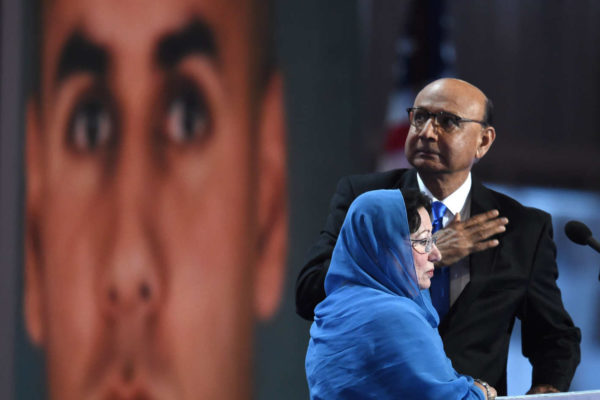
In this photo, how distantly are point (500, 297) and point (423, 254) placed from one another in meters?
0.38

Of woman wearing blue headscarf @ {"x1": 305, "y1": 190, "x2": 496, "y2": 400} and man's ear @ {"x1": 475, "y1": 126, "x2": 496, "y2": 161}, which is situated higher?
man's ear @ {"x1": 475, "y1": 126, "x2": 496, "y2": 161}

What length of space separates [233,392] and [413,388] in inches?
121

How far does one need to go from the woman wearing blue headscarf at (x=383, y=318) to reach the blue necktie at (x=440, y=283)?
23cm

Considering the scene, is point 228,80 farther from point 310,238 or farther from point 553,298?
point 553,298

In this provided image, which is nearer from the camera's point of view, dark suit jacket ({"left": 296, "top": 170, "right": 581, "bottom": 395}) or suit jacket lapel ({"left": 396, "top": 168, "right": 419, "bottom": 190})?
dark suit jacket ({"left": 296, "top": 170, "right": 581, "bottom": 395})

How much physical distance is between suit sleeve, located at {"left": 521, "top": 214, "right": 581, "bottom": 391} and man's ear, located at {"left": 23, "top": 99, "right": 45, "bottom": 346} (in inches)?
115

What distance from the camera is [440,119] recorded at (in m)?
2.12

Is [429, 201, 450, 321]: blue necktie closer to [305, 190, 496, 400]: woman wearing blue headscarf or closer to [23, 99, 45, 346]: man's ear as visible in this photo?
[305, 190, 496, 400]: woman wearing blue headscarf

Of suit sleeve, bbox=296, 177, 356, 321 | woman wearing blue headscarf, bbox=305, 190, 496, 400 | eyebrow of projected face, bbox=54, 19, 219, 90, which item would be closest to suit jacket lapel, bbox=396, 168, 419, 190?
suit sleeve, bbox=296, 177, 356, 321

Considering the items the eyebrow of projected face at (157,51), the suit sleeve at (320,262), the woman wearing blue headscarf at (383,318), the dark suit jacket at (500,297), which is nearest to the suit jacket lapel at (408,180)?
the dark suit jacket at (500,297)

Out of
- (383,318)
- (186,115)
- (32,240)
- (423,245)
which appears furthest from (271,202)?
(383,318)

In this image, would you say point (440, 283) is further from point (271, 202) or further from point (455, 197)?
point (271, 202)

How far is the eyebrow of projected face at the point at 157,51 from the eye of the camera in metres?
4.46

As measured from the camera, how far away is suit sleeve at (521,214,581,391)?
2.15 meters
